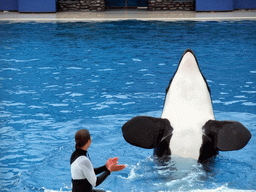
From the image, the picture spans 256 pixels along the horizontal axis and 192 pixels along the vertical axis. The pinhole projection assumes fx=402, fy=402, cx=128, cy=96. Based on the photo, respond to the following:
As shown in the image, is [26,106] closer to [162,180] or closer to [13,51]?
[162,180]

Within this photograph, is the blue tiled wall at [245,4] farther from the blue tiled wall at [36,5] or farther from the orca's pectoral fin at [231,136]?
the orca's pectoral fin at [231,136]

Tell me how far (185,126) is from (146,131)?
19.3 inches

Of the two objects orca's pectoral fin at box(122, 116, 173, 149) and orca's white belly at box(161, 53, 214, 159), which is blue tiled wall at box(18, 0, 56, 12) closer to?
orca's white belly at box(161, 53, 214, 159)

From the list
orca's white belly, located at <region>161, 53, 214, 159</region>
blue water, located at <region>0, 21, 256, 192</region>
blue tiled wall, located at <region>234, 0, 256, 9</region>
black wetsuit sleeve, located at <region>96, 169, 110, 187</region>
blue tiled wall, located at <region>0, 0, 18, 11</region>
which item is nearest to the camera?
black wetsuit sleeve, located at <region>96, 169, 110, 187</region>

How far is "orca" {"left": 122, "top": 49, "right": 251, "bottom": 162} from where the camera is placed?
4.49 metres

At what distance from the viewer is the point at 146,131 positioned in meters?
4.55

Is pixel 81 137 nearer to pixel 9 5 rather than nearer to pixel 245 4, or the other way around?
pixel 245 4

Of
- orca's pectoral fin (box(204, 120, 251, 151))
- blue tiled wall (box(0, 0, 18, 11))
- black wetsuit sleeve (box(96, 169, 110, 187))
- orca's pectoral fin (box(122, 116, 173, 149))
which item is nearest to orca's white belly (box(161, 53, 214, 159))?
orca's pectoral fin (box(122, 116, 173, 149))

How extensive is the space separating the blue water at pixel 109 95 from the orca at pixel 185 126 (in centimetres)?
18

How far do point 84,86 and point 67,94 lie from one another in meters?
0.65

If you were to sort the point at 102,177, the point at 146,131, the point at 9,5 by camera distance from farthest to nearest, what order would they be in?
the point at 9,5, the point at 146,131, the point at 102,177

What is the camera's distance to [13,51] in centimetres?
1298

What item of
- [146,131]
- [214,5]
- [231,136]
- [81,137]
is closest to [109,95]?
[146,131]

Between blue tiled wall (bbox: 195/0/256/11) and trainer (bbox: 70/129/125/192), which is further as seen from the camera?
blue tiled wall (bbox: 195/0/256/11)
